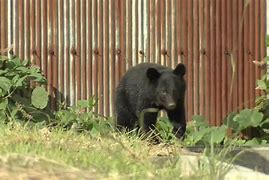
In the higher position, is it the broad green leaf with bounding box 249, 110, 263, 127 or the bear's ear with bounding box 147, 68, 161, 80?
the bear's ear with bounding box 147, 68, 161, 80

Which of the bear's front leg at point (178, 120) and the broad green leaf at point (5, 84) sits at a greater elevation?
the broad green leaf at point (5, 84)

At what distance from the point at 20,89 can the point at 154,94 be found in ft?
8.27

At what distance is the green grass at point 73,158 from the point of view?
15.5 ft

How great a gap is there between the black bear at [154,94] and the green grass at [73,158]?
3.76 feet

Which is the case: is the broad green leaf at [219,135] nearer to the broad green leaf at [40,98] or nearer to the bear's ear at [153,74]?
the bear's ear at [153,74]

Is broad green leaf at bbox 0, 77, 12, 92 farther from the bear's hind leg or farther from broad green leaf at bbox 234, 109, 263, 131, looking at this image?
broad green leaf at bbox 234, 109, 263, 131

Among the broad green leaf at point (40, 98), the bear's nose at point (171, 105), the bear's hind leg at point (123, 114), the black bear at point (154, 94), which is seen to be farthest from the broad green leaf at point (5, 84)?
the bear's nose at point (171, 105)

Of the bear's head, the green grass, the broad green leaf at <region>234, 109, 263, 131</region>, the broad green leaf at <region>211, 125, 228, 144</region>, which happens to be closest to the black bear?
the bear's head

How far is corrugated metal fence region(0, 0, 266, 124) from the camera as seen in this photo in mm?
10352

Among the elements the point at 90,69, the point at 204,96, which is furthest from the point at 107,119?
the point at 204,96

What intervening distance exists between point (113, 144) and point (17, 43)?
13.4 ft

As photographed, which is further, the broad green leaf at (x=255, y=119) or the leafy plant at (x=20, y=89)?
the broad green leaf at (x=255, y=119)

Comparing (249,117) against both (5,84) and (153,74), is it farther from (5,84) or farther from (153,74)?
(5,84)

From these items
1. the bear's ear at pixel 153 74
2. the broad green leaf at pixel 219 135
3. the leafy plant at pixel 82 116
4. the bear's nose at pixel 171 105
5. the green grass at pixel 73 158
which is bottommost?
the broad green leaf at pixel 219 135
